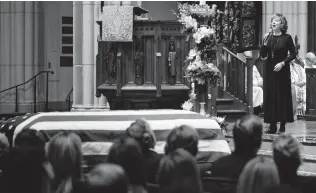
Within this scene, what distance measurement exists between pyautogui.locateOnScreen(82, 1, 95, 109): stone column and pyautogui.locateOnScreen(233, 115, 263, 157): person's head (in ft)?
27.6

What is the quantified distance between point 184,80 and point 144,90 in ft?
2.14

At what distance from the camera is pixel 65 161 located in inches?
145

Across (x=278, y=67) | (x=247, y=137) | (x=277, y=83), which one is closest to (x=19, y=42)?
(x=277, y=83)

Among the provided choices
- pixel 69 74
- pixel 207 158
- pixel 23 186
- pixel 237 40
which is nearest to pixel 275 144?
pixel 23 186

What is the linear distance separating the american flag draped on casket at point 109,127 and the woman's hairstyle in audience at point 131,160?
6.00ft

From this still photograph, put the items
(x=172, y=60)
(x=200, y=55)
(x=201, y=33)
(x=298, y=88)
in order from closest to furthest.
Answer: (x=201, y=33) < (x=200, y=55) < (x=172, y=60) < (x=298, y=88)

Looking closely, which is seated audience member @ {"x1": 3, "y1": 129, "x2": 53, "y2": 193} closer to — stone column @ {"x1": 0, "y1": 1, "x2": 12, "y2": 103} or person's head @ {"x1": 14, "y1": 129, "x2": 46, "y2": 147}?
person's head @ {"x1": 14, "y1": 129, "x2": 46, "y2": 147}

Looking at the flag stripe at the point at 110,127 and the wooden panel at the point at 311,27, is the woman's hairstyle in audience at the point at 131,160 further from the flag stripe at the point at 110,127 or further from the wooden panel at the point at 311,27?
the wooden panel at the point at 311,27

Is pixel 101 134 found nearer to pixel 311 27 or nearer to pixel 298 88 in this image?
pixel 298 88

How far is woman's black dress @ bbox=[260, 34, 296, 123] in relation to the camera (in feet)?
26.9

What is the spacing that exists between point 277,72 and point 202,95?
3.67 feet

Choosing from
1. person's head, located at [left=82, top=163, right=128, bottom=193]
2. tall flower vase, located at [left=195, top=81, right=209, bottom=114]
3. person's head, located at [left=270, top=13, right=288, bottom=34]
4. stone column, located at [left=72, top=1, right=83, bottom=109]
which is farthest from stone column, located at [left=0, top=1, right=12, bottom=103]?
person's head, located at [left=82, top=163, right=128, bottom=193]

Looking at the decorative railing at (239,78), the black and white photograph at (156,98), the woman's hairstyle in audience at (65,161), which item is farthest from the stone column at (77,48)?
the woman's hairstyle in audience at (65,161)

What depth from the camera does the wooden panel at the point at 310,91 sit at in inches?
494
